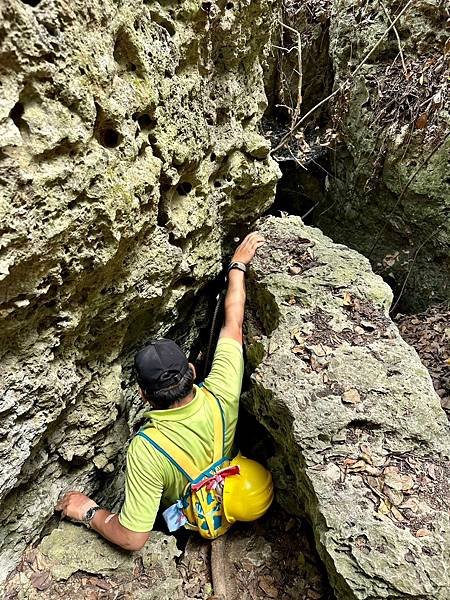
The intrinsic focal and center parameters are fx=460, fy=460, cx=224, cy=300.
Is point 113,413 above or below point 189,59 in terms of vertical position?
below

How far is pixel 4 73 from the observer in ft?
5.55

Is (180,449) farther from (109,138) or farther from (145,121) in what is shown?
(145,121)

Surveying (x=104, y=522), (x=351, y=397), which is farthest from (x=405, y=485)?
(x=104, y=522)

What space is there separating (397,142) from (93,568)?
16.1ft

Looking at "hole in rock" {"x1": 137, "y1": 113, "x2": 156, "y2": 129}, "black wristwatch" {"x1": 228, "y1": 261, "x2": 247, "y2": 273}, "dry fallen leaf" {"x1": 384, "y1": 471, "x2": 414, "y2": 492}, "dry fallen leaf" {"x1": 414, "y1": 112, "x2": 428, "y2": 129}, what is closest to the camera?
"dry fallen leaf" {"x1": 384, "y1": 471, "x2": 414, "y2": 492}

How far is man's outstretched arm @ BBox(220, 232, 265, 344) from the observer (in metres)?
3.49

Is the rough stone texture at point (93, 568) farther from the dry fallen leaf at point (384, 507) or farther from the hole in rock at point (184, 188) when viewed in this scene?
the hole in rock at point (184, 188)

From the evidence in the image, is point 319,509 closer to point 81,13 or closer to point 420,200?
point 81,13

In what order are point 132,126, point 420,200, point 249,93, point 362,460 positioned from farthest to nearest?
point 420,200, point 249,93, point 362,460, point 132,126

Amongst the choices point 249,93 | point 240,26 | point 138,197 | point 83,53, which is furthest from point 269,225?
point 83,53

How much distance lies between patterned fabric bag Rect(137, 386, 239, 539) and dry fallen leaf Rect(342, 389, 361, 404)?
2.66ft

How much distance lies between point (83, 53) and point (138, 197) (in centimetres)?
76

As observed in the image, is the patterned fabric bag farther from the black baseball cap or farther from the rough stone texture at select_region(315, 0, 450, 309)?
the rough stone texture at select_region(315, 0, 450, 309)

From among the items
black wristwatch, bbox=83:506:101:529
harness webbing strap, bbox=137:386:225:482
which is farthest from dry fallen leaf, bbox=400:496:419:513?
black wristwatch, bbox=83:506:101:529
